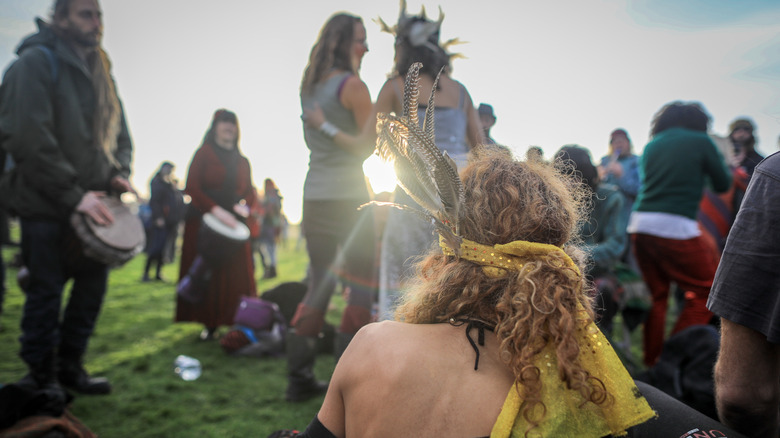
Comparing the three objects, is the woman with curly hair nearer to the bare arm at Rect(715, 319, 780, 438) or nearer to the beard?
the bare arm at Rect(715, 319, 780, 438)

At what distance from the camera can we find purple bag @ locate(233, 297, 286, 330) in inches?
156

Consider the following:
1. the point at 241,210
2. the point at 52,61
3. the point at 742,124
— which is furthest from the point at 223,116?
the point at 742,124

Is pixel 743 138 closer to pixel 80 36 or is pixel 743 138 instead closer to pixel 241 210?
pixel 241 210

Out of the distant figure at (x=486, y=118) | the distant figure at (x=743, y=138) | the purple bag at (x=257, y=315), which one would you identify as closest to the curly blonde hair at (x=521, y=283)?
the distant figure at (x=486, y=118)

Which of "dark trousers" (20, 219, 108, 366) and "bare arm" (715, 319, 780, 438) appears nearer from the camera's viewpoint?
"bare arm" (715, 319, 780, 438)

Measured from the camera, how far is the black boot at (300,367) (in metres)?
2.76

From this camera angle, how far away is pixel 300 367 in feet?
9.16

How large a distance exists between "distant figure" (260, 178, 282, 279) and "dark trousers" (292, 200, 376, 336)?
24.8ft

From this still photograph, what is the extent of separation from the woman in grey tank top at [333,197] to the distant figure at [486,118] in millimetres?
664

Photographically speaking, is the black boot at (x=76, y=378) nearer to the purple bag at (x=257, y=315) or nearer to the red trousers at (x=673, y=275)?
the purple bag at (x=257, y=315)

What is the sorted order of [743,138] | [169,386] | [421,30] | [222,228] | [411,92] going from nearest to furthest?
[411,92], [421,30], [169,386], [222,228], [743,138]

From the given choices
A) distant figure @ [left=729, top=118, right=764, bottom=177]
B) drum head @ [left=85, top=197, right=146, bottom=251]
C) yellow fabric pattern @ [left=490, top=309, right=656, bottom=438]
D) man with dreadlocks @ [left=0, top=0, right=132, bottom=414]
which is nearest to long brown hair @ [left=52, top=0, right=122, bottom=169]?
man with dreadlocks @ [left=0, top=0, right=132, bottom=414]

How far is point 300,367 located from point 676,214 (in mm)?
2849

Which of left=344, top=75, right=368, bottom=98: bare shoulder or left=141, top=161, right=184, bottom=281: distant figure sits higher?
left=344, top=75, right=368, bottom=98: bare shoulder
